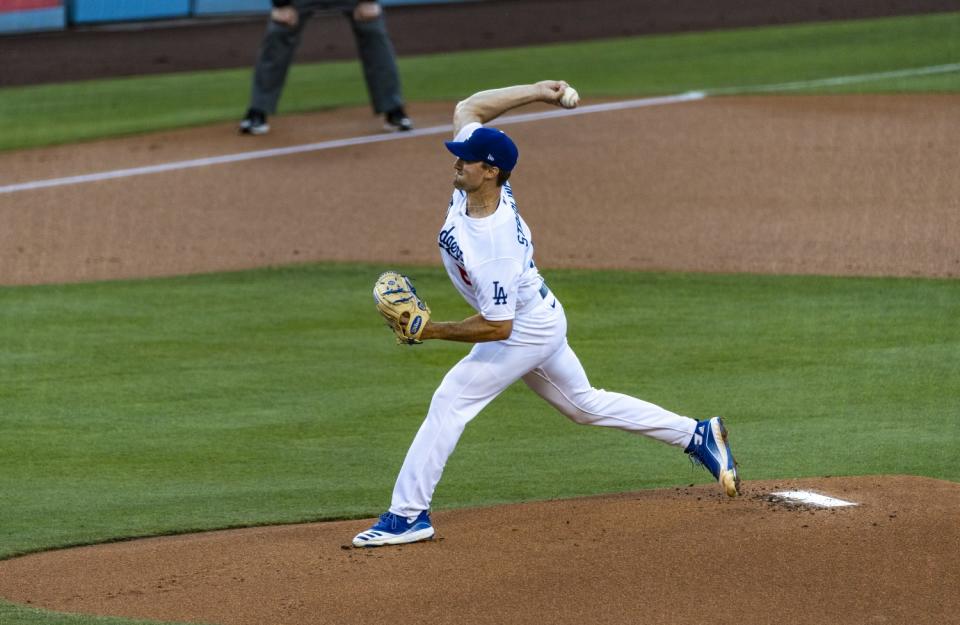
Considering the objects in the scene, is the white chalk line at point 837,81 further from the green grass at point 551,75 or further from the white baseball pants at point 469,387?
the white baseball pants at point 469,387

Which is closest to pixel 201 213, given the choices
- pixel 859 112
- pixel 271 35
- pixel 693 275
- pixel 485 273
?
pixel 271 35

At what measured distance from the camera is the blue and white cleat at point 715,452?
696cm

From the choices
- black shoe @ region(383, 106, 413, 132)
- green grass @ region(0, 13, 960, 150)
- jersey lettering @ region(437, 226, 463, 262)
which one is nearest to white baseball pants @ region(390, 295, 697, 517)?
jersey lettering @ region(437, 226, 463, 262)

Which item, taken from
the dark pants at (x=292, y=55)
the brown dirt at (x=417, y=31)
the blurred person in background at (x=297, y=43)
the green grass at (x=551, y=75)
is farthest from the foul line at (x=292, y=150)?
the brown dirt at (x=417, y=31)

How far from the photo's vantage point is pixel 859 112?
17.4m

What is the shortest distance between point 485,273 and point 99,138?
12428mm

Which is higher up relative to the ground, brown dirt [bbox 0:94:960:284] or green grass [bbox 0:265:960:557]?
green grass [bbox 0:265:960:557]

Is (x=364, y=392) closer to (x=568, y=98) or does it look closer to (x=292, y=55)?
(x=568, y=98)

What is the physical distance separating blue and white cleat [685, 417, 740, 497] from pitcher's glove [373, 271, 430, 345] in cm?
150

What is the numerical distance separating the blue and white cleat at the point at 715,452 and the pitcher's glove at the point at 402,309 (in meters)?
1.50

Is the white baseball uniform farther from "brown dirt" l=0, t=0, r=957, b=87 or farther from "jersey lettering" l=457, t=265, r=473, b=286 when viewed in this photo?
"brown dirt" l=0, t=0, r=957, b=87

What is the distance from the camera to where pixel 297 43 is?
1641cm

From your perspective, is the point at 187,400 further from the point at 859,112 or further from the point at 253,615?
the point at 859,112

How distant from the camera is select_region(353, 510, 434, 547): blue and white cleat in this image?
6512 millimetres
